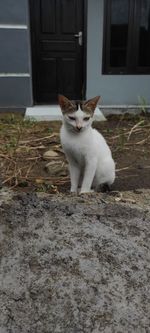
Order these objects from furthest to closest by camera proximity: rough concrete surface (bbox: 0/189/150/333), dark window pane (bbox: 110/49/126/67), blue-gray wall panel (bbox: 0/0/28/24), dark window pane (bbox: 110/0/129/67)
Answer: dark window pane (bbox: 110/49/126/67)
dark window pane (bbox: 110/0/129/67)
blue-gray wall panel (bbox: 0/0/28/24)
rough concrete surface (bbox: 0/189/150/333)

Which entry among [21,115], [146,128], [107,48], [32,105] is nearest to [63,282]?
[146,128]

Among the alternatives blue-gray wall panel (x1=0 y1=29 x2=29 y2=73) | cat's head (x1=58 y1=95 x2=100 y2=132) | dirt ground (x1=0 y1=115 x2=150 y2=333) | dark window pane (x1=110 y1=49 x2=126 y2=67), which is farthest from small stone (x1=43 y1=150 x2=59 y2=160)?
dark window pane (x1=110 y1=49 x2=126 y2=67)

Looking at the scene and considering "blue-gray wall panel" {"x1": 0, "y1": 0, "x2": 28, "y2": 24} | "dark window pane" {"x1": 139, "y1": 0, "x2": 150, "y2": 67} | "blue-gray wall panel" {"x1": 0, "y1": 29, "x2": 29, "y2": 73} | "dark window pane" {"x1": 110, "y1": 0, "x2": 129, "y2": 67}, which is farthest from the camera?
"dark window pane" {"x1": 139, "y1": 0, "x2": 150, "y2": 67}

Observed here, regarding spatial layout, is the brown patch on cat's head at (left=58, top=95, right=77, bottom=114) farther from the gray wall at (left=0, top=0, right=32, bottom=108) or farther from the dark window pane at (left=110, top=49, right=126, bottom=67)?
the dark window pane at (left=110, top=49, right=126, bottom=67)

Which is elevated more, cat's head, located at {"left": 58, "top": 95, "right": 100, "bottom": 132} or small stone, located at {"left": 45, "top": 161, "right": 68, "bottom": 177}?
cat's head, located at {"left": 58, "top": 95, "right": 100, "bottom": 132}

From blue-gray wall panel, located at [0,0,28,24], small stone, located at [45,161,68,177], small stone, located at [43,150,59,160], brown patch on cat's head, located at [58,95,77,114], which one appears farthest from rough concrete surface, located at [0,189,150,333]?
blue-gray wall panel, located at [0,0,28,24]

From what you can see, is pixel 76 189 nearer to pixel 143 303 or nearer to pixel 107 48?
pixel 143 303

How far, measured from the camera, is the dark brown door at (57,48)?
287 inches

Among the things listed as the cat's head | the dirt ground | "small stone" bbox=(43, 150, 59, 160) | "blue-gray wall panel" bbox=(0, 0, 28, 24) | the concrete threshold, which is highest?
"blue-gray wall panel" bbox=(0, 0, 28, 24)

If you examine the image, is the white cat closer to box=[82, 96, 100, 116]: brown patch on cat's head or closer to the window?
box=[82, 96, 100, 116]: brown patch on cat's head

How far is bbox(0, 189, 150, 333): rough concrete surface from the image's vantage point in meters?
1.70

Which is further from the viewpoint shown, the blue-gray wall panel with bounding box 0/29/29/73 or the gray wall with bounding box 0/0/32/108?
the blue-gray wall panel with bounding box 0/29/29/73

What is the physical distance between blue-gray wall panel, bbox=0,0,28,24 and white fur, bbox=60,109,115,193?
4.39m

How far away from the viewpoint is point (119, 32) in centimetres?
738
